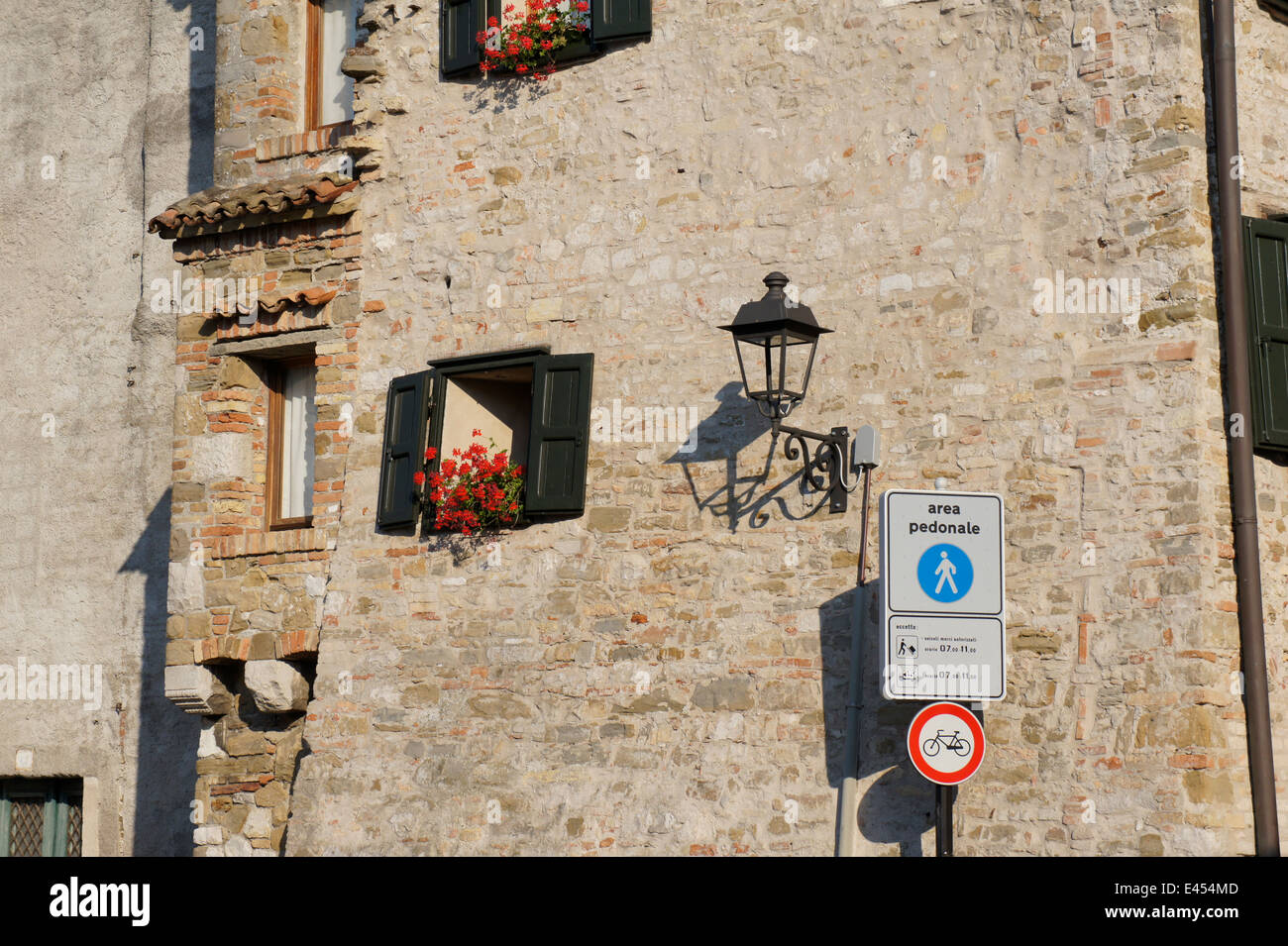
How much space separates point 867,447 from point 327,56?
4.84 metres

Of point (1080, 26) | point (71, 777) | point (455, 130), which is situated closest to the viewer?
point (1080, 26)

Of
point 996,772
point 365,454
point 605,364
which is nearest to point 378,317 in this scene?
point 365,454

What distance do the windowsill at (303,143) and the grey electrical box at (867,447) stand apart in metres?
4.04

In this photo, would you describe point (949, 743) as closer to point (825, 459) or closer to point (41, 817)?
point (825, 459)

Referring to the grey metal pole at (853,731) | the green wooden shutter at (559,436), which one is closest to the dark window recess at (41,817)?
the green wooden shutter at (559,436)

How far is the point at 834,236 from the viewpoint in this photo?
9312mm

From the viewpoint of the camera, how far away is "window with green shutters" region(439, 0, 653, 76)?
1000cm

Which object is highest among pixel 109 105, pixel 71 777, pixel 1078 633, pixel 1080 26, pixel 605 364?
pixel 109 105

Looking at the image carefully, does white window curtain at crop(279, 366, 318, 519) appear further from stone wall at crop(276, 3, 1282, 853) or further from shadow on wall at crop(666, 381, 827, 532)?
shadow on wall at crop(666, 381, 827, 532)

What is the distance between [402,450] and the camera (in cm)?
1038

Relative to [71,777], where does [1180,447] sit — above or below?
above

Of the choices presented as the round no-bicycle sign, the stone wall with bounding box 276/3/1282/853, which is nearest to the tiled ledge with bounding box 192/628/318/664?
the stone wall with bounding box 276/3/1282/853

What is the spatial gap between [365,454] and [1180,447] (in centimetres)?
467

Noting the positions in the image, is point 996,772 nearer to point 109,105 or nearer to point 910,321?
point 910,321
